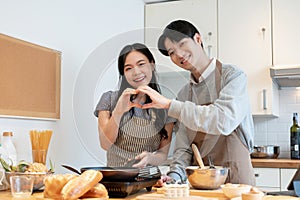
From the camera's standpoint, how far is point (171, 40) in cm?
156

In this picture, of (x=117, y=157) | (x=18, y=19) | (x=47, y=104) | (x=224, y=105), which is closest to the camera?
(x=224, y=105)

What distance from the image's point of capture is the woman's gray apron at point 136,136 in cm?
148

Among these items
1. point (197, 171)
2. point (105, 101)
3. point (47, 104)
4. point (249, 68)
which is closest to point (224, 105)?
point (197, 171)

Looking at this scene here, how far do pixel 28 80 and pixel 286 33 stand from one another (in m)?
1.84

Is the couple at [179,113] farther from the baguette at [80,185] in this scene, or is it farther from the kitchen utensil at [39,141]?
the kitchen utensil at [39,141]

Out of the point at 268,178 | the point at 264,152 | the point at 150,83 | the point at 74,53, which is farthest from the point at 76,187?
the point at 264,152

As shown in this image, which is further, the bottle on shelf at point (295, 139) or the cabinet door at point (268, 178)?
the bottle on shelf at point (295, 139)

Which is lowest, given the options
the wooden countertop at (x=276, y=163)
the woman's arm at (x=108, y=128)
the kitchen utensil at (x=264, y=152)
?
the wooden countertop at (x=276, y=163)

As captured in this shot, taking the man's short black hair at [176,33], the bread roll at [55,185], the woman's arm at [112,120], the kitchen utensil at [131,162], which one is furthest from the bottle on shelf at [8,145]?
the man's short black hair at [176,33]

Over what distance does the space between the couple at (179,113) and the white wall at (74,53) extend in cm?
14

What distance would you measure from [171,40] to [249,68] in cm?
153

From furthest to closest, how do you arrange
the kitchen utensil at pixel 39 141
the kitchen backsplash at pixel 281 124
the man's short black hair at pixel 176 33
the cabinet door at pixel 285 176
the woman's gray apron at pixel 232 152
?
the kitchen backsplash at pixel 281 124, the cabinet door at pixel 285 176, the kitchen utensil at pixel 39 141, the woman's gray apron at pixel 232 152, the man's short black hair at pixel 176 33

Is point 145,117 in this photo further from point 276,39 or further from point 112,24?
point 276,39

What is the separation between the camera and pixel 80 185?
3.56 ft
